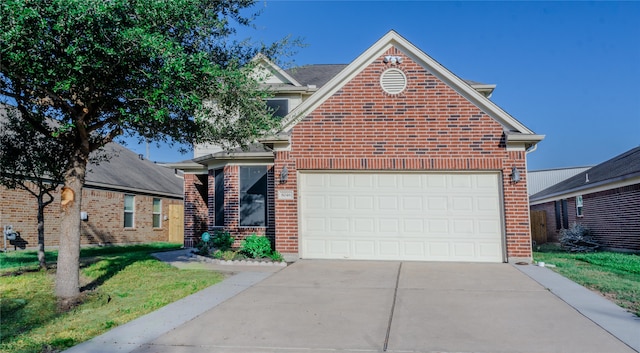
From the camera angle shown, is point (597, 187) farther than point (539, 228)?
No

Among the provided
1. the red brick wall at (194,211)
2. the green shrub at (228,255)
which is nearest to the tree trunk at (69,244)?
the green shrub at (228,255)

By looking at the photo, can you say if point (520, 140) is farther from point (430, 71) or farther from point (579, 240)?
point (579, 240)

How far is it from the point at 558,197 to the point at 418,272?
14.7 m

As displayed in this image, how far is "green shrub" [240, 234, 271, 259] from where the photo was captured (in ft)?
36.7

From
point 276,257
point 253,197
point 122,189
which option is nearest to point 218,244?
point 253,197

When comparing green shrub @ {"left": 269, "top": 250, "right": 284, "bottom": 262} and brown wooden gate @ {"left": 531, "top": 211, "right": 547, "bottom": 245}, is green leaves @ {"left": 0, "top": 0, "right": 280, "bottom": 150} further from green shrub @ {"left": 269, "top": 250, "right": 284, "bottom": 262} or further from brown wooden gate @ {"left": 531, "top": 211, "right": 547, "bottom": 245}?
brown wooden gate @ {"left": 531, "top": 211, "right": 547, "bottom": 245}

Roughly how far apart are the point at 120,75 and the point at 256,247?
5.71 m

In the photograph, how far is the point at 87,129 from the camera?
7418 mm

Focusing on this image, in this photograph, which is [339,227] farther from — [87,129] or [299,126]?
[87,129]

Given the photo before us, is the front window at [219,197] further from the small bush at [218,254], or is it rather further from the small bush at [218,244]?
the small bush at [218,254]

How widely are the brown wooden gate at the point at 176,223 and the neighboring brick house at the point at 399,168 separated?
13319mm

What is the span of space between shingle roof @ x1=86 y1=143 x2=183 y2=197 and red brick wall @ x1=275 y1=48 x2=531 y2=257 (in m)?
9.01

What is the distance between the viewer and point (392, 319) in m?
5.75

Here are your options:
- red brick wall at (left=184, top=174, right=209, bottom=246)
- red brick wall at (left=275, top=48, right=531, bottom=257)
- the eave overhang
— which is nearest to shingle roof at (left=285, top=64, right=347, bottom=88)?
red brick wall at (left=275, top=48, right=531, bottom=257)
